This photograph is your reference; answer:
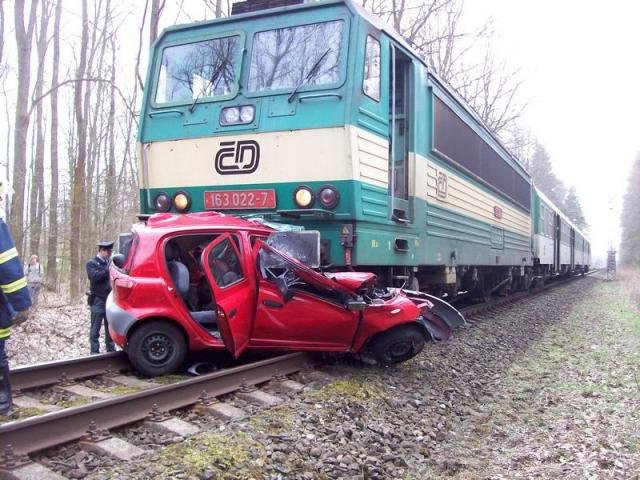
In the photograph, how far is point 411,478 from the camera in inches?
155

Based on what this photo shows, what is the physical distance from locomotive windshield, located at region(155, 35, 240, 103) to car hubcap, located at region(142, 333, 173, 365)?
2.79 m

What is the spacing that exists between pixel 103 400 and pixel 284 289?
71.3 inches

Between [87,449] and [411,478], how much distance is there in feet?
6.64

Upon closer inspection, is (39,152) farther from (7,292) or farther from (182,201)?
(7,292)

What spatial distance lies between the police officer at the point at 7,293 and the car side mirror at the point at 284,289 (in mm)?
2044

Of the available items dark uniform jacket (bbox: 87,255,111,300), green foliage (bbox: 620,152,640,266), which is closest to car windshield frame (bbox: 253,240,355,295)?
dark uniform jacket (bbox: 87,255,111,300)

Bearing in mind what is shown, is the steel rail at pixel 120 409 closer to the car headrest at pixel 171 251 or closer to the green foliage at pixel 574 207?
the car headrest at pixel 171 251

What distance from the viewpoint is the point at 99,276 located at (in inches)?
288

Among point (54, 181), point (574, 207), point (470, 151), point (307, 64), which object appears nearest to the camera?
point (307, 64)

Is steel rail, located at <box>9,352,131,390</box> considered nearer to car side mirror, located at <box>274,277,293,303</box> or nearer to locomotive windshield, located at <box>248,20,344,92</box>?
car side mirror, located at <box>274,277,293,303</box>

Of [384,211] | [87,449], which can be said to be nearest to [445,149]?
[384,211]

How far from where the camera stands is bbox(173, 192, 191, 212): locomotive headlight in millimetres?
6551

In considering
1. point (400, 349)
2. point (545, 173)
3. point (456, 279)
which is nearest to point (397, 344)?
point (400, 349)

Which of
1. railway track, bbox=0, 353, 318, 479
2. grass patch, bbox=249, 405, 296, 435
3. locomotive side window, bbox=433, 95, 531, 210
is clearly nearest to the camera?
railway track, bbox=0, 353, 318, 479
